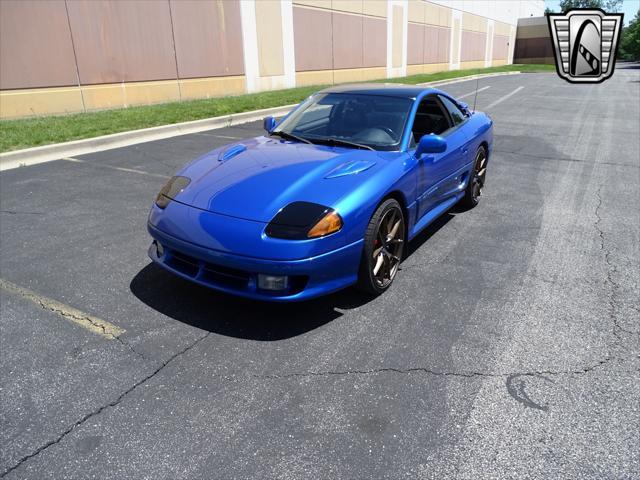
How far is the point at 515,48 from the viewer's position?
6031 centimetres

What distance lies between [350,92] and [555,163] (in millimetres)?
4943

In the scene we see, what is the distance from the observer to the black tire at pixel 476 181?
220 inches

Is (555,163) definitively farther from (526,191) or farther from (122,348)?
(122,348)

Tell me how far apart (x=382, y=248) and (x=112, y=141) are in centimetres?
731

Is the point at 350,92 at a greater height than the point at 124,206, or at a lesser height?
greater

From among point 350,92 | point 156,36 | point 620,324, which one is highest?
point 156,36

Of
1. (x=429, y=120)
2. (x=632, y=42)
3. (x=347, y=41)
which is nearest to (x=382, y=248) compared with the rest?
(x=429, y=120)

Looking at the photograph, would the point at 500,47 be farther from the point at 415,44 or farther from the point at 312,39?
the point at 312,39

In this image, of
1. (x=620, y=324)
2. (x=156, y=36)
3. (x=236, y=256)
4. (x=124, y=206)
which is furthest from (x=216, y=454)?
(x=156, y=36)

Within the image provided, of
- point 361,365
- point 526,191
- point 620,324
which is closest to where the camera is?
point 361,365

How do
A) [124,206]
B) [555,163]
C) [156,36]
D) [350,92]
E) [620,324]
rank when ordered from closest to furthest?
1. [620,324]
2. [350,92]
3. [124,206]
4. [555,163]
5. [156,36]

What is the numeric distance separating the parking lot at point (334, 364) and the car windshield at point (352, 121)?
1.13 meters

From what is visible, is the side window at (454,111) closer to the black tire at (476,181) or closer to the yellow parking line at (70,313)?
the black tire at (476,181)

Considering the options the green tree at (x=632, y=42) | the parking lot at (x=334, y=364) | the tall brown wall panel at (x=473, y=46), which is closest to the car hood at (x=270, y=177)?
the parking lot at (x=334, y=364)
